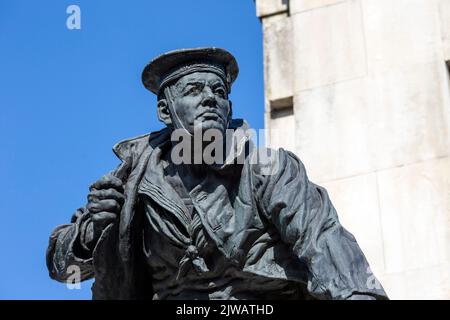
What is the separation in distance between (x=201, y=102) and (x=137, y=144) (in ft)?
1.64

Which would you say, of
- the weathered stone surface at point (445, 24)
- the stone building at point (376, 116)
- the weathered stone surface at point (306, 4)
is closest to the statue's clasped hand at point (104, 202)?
the stone building at point (376, 116)

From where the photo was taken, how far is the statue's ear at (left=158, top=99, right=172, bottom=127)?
242 inches

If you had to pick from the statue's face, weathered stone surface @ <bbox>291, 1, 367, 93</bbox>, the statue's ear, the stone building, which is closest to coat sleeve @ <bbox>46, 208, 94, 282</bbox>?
the statue's ear

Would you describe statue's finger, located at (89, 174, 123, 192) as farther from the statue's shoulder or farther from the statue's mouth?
the statue's mouth

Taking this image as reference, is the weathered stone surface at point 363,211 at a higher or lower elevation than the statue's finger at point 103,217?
higher

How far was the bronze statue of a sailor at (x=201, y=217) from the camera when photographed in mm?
5867

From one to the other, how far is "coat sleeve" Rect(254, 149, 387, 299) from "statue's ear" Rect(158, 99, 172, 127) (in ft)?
1.62

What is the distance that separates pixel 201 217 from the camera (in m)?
5.90

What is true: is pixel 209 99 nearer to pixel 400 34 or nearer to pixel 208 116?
pixel 208 116

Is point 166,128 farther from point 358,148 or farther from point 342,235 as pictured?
point 358,148

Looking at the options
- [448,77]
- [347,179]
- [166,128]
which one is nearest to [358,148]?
[347,179]

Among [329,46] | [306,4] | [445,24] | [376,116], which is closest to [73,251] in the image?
[376,116]

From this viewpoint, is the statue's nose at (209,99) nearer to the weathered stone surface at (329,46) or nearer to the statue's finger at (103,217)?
the statue's finger at (103,217)

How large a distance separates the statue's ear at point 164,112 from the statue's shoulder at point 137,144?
0.15 m
